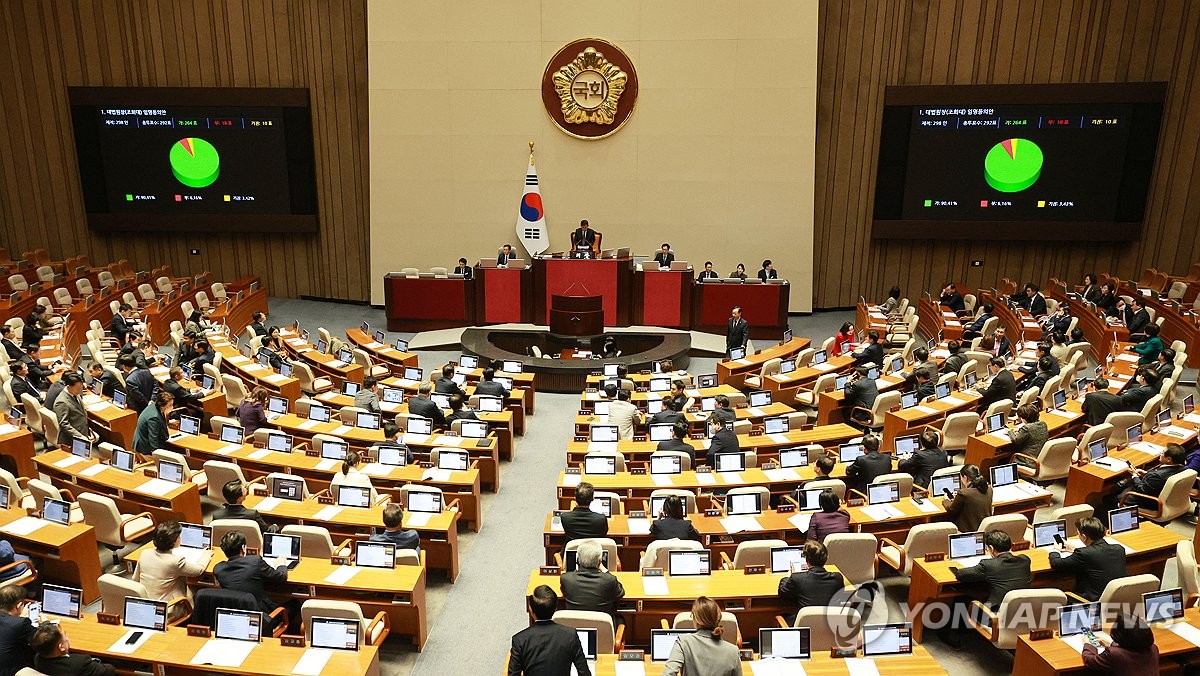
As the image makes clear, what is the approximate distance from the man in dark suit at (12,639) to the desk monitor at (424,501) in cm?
326

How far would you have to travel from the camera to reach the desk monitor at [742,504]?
25.6 ft

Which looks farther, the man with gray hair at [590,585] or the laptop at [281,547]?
the laptop at [281,547]

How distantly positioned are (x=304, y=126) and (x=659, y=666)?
18.6 m

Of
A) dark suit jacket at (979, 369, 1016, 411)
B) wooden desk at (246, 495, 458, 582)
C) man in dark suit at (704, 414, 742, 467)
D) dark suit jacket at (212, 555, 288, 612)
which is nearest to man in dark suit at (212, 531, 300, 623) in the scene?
dark suit jacket at (212, 555, 288, 612)

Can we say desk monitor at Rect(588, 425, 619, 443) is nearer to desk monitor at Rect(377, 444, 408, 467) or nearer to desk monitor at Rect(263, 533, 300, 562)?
desk monitor at Rect(377, 444, 408, 467)

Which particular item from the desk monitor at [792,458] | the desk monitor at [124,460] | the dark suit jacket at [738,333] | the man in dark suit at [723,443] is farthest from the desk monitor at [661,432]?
the desk monitor at [124,460]

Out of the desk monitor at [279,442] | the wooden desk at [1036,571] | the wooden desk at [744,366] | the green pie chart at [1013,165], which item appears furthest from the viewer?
the green pie chart at [1013,165]

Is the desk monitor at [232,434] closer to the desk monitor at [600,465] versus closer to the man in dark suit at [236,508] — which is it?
the man in dark suit at [236,508]

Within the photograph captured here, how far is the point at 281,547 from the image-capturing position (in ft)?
22.1

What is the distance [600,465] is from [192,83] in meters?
17.7

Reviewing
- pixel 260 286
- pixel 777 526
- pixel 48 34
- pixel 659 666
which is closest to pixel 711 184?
pixel 260 286

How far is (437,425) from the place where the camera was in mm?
10914

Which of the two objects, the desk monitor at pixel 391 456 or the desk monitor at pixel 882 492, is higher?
the desk monitor at pixel 882 492

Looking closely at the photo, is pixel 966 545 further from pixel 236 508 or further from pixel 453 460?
pixel 236 508
